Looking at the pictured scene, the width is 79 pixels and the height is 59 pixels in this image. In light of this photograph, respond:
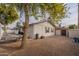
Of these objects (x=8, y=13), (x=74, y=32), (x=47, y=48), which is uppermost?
(x=8, y=13)

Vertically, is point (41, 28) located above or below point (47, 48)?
above

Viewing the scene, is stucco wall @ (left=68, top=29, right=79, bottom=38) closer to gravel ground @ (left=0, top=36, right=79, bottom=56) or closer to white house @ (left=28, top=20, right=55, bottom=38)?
gravel ground @ (left=0, top=36, right=79, bottom=56)

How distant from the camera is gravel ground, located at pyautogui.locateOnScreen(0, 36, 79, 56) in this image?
10.0 ft

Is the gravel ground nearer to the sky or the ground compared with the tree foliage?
nearer to the ground

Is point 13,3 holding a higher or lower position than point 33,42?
higher

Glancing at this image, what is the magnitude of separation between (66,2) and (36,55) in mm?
772

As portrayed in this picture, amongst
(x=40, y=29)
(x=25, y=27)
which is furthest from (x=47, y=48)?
(x=25, y=27)

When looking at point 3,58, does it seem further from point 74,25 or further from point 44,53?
point 74,25

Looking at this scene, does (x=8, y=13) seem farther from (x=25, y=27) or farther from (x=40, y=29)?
(x=40, y=29)

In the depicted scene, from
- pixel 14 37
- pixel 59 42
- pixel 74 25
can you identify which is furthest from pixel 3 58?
pixel 74 25

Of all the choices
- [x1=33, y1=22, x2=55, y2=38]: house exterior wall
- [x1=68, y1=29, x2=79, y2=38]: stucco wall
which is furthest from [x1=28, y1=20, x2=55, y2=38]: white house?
[x1=68, y1=29, x2=79, y2=38]: stucco wall

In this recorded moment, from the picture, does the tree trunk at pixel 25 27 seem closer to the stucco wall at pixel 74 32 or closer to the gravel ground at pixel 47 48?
the gravel ground at pixel 47 48

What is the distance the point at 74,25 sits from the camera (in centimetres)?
303

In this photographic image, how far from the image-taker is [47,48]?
10.1ft
